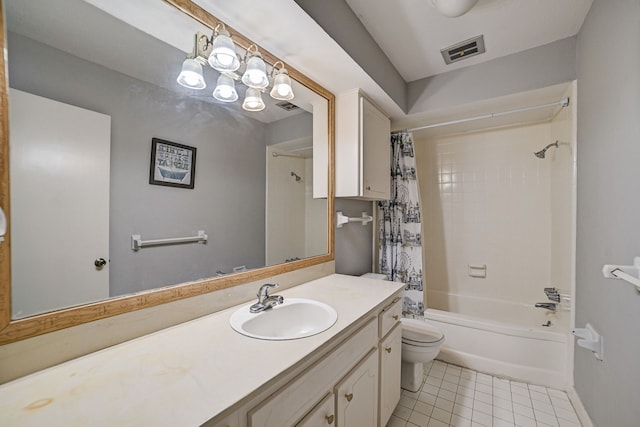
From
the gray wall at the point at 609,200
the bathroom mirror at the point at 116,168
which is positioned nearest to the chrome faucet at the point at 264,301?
the bathroom mirror at the point at 116,168

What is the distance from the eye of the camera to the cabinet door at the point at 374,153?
70.9 inches

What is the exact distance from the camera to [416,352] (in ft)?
5.53

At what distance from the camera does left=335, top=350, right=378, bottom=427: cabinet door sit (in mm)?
951

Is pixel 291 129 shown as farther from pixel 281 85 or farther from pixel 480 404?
pixel 480 404

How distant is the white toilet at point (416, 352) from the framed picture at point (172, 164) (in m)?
1.68

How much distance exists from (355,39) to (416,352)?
6.64 ft

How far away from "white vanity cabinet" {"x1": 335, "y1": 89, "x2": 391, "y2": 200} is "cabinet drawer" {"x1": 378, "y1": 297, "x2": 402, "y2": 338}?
760 mm

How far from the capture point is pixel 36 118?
70 cm

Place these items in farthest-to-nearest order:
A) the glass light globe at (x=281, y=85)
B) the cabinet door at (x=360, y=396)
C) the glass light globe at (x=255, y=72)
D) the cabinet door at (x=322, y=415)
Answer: the glass light globe at (x=281, y=85) < the glass light globe at (x=255, y=72) < the cabinet door at (x=360, y=396) < the cabinet door at (x=322, y=415)

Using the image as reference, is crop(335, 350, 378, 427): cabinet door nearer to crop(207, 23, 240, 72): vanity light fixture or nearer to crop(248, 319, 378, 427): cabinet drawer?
crop(248, 319, 378, 427): cabinet drawer

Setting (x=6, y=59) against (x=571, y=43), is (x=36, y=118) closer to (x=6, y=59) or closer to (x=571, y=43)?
(x=6, y=59)

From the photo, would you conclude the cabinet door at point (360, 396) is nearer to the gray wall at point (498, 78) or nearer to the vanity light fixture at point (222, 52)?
the vanity light fixture at point (222, 52)

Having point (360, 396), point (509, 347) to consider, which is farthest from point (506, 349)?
point (360, 396)

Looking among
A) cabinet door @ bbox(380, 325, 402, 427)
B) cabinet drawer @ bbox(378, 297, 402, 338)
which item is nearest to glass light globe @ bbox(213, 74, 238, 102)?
cabinet drawer @ bbox(378, 297, 402, 338)
